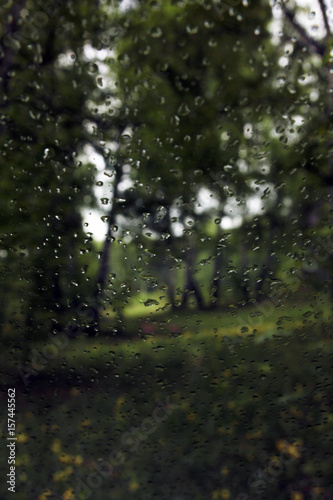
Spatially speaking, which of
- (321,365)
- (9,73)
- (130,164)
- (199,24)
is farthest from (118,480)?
(199,24)

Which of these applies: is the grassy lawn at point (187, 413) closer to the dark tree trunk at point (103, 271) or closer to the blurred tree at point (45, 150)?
the dark tree trunk at point (103, 271)

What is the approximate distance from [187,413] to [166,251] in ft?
1.85

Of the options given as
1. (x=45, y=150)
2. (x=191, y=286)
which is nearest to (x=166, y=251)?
(x=191, y=286)

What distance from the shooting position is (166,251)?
1340mm

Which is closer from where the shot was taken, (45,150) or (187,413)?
(45,150)

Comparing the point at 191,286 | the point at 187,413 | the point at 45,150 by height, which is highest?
the point at 45,150

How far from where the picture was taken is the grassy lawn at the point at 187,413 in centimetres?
137

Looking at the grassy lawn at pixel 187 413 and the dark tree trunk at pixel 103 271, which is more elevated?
the dark tree trunk at pixel 103 271

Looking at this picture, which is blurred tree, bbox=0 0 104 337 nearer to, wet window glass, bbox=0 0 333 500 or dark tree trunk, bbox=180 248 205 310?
wet window glass, bbox=0 0 333 500

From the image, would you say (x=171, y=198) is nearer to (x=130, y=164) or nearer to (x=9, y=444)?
(x=130, y=164)

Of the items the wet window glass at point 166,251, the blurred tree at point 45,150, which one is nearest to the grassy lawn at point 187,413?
the wet window glass at point 166,251

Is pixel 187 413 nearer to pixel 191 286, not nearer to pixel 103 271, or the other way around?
pixel 191 286

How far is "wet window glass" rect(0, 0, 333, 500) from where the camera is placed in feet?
3.87

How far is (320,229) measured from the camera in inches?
52.3
